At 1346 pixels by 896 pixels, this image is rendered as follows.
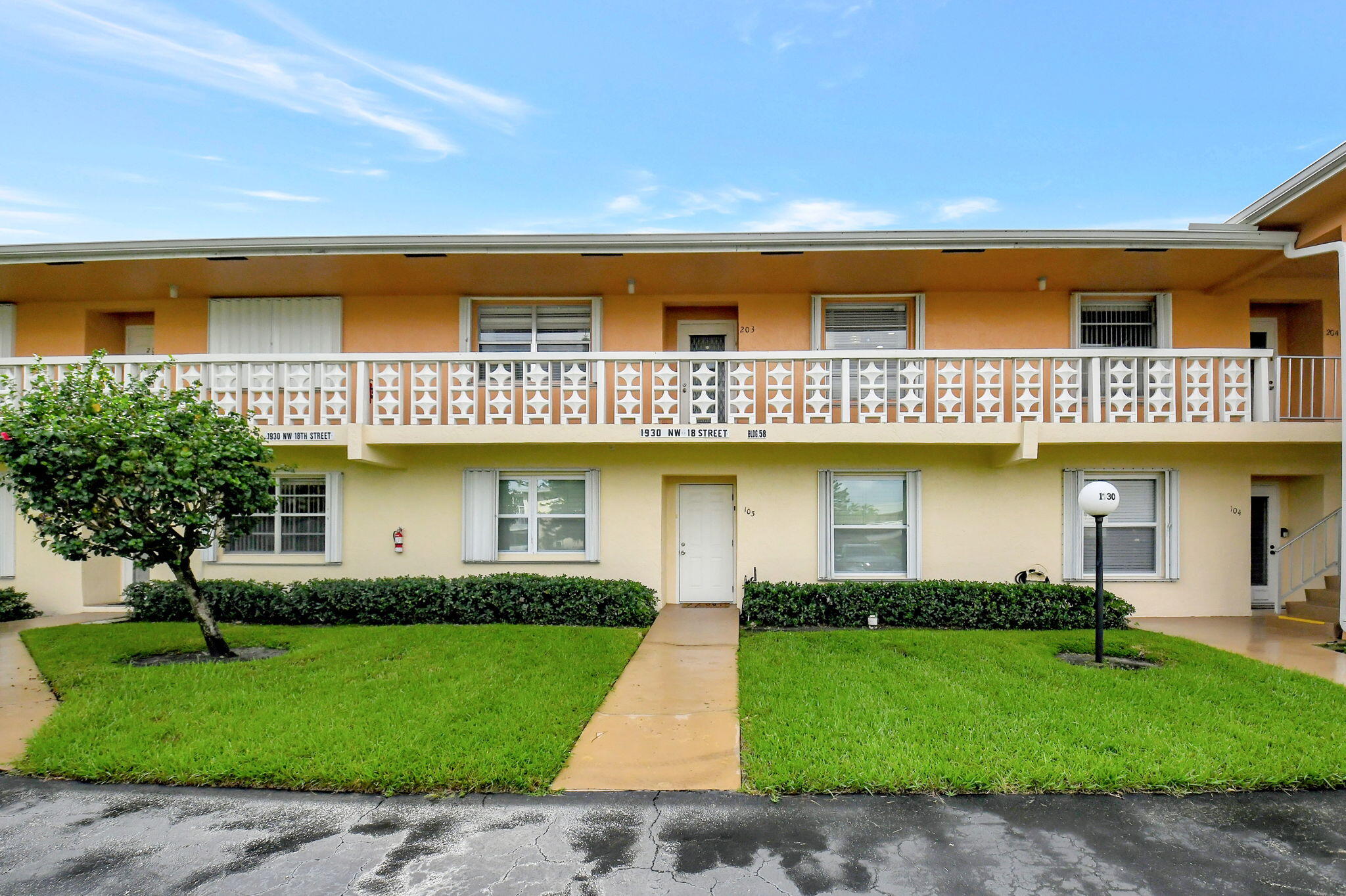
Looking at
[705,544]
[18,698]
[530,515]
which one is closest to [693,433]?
[705,544]


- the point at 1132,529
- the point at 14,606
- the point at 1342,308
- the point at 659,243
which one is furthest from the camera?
the point at 1132,529

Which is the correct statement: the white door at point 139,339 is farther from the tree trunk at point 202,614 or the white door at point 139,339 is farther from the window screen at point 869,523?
the window screen at point 869,523

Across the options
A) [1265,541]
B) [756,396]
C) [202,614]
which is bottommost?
[202,614]

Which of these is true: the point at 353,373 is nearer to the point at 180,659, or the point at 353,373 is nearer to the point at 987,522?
the point at 180,659

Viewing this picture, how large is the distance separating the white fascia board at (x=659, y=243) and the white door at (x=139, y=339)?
96.7 inches

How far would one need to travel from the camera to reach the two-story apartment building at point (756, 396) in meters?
10.1

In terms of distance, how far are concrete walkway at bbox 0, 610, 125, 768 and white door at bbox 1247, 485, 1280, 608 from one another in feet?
51.9

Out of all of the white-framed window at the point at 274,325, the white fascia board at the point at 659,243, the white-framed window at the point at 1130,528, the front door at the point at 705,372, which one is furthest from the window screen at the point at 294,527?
the white-framed window at the point at 1130,528

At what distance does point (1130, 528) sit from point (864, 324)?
17.4 feet

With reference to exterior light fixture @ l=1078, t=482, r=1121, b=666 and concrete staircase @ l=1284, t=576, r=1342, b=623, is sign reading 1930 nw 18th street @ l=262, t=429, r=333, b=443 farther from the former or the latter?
concrete staircase @ l=1284, t=576, r=1342, b=623

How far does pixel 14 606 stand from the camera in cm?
1087

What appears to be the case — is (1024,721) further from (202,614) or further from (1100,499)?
(202,614)

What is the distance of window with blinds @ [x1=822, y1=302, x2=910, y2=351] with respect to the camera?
11.6 meters

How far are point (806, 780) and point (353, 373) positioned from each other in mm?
9064
